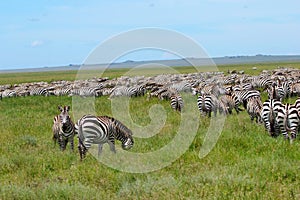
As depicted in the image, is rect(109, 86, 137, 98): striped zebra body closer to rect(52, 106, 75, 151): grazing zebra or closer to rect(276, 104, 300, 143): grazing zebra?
rect(52, 106, 75, 151): grazing zebra

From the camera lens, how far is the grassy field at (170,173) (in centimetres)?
728

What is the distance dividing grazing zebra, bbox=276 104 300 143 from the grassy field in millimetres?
256

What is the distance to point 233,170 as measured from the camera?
832 cm

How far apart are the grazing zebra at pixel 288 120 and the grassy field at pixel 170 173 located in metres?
0.26

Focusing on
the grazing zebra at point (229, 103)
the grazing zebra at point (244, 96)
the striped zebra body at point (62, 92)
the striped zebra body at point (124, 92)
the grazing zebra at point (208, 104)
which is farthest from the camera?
the striped zebra body at point (62, 92)

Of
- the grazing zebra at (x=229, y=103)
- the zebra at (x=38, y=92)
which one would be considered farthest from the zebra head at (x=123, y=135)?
the zebra at (x=38, y=92)

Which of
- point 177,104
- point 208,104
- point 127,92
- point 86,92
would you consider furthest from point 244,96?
point 86,92

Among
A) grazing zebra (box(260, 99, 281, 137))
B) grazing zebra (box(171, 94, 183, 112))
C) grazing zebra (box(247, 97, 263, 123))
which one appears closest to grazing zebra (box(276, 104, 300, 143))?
grazing zebra (box(260, 99, 281, 137))

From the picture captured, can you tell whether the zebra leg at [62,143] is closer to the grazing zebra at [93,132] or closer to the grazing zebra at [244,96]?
the grazing zebra at [93,132]

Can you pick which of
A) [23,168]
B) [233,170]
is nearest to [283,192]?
[233,170]

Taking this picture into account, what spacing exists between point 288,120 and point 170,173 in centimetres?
452

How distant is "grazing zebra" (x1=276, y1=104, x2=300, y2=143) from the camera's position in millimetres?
11562

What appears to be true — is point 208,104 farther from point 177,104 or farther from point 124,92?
point 124,92

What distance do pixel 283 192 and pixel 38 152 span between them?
22.8ft
